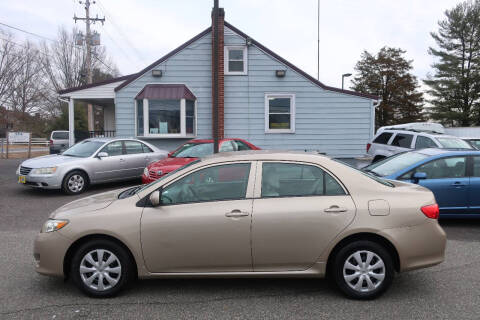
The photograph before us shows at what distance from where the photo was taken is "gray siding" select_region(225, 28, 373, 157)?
15266mm

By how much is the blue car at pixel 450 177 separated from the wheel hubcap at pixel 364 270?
302 cm

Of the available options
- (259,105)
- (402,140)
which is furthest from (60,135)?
(402,140)

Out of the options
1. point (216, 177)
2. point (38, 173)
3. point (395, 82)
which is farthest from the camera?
point (395, 82)

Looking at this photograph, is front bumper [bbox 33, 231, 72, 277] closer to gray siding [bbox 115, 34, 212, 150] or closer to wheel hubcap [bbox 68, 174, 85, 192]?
wheel hubcap [bbox 68, 174, 85, 192]

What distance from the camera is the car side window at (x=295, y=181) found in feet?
13.3

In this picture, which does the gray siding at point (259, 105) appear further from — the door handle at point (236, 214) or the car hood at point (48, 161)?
the door handle at point (236, 214)

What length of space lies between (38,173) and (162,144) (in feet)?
19.3

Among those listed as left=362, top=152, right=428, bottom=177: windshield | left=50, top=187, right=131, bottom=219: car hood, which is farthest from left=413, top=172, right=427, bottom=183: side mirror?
left=50, top=187, right=131, bottom=219: car hood

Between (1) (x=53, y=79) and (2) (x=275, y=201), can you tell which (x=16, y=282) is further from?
(1) (x=53, y=79)

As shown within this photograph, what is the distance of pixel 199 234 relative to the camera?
154 inches

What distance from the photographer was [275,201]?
A: 399 cm

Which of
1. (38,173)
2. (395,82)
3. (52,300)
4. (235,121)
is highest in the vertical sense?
(395,82)

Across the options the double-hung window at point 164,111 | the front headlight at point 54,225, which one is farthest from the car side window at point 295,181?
the double-hung window at point 164,111

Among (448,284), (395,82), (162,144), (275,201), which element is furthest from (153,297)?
(395,82)
